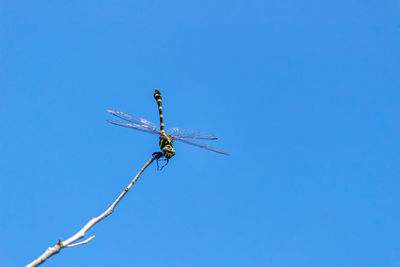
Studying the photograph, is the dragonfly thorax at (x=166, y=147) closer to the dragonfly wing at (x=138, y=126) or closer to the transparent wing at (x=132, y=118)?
the dragonfly wing at (x=138, y=126)

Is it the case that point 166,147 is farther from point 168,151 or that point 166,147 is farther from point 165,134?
point 165,134

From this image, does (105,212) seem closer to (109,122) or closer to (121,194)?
(121,194)

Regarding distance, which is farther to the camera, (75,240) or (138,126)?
(138,126)

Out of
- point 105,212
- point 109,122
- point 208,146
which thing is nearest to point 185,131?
point 208,146

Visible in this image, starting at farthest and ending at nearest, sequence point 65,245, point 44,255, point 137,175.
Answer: point 137,175
point 65,245
point 44,255

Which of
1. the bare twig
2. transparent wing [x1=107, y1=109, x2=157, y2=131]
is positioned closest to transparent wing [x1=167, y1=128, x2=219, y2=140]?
transparent wing [x1=107, y1=109, x2=157, y2=131]

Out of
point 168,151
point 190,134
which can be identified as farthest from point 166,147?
point 190,134

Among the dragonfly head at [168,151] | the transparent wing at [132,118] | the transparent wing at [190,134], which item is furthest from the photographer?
the transparent wing at [190,134]

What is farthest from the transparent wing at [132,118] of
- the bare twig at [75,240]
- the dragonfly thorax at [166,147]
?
the bare twig at [75,240]
